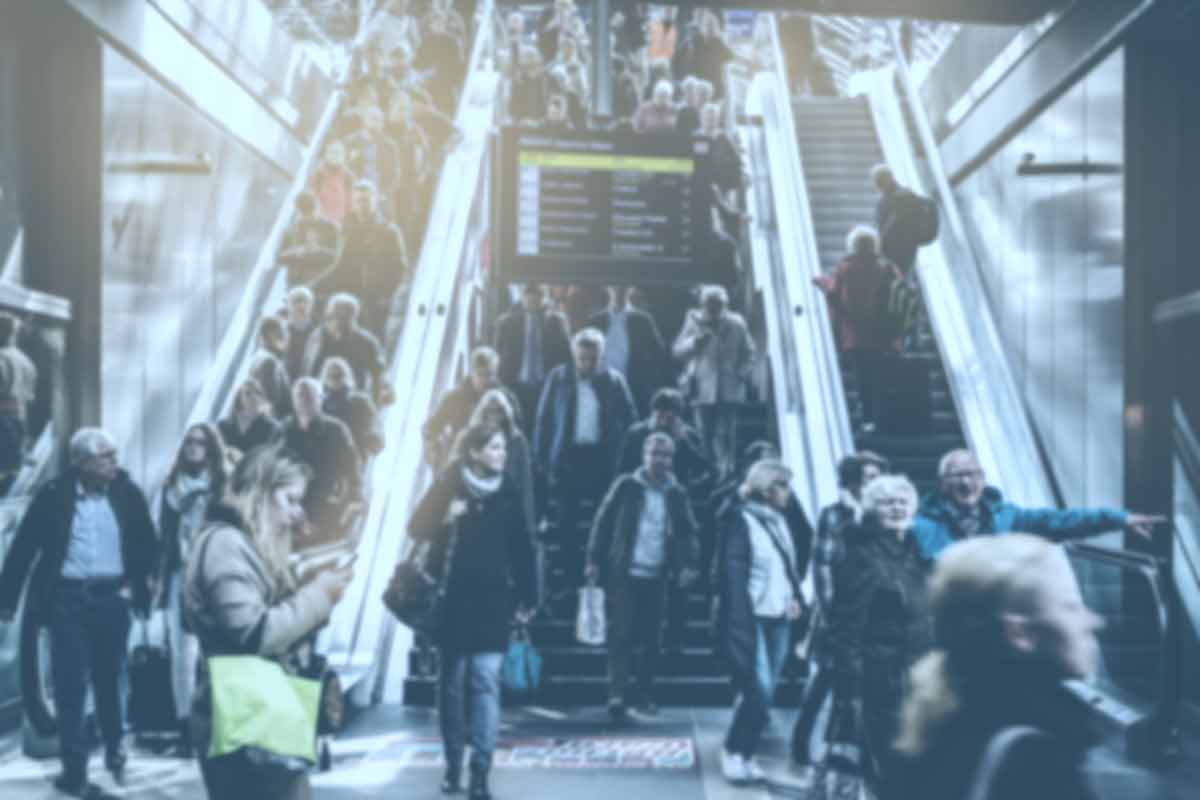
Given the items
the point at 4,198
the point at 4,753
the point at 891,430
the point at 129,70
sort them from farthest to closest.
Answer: the point at 891,430 → the point at 129,70 → the point at 4,198 → the point at 4,753

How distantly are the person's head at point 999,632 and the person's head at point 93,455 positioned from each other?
5100mm

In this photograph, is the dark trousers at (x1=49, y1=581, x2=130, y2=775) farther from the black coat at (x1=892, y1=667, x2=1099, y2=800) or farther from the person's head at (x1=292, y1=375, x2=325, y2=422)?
the black coat at (x1=892, y1=667, x2=1099, y2=800)

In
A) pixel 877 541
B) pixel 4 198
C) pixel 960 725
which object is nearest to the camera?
pixel 960 725

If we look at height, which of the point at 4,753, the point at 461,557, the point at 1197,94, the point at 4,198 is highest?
the point at 1197,94

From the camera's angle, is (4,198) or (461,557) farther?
(4,198)

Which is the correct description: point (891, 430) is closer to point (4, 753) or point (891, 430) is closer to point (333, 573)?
point (4, 753)

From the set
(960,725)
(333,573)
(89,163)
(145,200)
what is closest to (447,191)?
(145,200)

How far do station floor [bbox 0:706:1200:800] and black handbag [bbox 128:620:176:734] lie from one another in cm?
16

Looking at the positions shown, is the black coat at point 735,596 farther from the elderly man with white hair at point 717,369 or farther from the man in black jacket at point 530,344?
the man in black jacket at point 530,344

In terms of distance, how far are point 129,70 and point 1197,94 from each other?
6699mm

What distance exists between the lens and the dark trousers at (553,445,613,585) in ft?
32.2

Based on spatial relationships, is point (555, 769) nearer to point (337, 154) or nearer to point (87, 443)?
point (87, 443)

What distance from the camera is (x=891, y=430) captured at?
10.3 metres

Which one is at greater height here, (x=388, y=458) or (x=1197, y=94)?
(x=1197, y=94)
